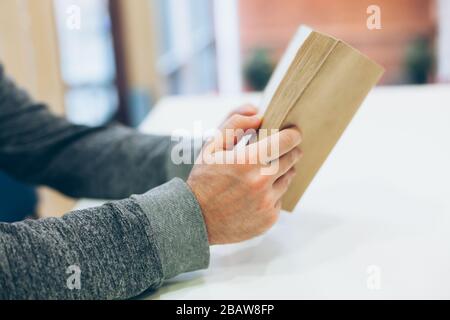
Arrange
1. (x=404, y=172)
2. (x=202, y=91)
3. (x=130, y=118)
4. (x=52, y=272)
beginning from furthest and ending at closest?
(x=202, y=91)
(x=130, y=118)
(x=404, y=172)
(x=52, y=272)

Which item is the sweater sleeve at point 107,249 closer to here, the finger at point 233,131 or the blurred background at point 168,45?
the finger at point 233,131

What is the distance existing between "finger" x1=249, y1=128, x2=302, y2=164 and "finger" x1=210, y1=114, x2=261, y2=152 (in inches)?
1.6

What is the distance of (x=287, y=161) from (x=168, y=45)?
301 cm

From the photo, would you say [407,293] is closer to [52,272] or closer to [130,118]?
[52,272]

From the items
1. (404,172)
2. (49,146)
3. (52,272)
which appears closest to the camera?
(52,272)

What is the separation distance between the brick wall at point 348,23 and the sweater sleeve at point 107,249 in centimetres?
404

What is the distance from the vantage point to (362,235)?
69 centimetres

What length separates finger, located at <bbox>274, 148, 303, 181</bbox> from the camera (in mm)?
649

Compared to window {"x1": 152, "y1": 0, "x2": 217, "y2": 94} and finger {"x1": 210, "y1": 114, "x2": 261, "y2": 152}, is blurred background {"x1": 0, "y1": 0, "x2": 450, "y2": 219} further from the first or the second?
finger {"x1": 210, "y1": 114, "x2": 261, "y2": 152}

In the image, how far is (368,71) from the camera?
0.64m

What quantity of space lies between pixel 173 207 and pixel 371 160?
442mm

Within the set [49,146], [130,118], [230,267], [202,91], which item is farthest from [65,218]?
[202,91]

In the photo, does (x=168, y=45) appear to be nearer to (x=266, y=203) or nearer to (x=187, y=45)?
(x=187, y=45)

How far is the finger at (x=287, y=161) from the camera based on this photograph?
2.13ft
